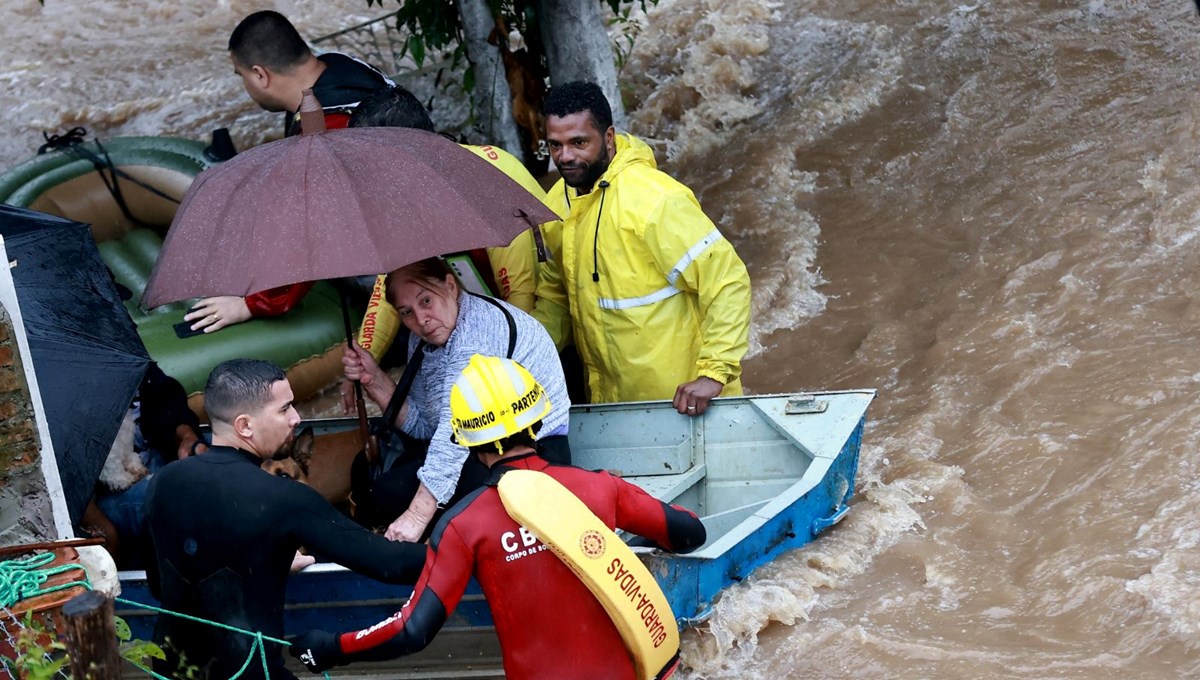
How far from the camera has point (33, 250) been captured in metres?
4.73

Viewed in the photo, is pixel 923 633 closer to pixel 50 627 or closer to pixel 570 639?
pixel 570 639

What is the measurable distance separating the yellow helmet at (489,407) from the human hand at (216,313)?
328cm

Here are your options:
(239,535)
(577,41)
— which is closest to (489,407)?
(239,535)

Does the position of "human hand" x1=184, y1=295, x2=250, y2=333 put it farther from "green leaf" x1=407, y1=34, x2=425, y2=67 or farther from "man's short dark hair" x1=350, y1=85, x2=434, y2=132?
"green leaf" x1=407, y1=34, x2=425, y2=67

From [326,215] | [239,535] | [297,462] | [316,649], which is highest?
[326,215]

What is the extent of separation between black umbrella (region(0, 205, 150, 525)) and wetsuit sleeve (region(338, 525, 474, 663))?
4.09 ft

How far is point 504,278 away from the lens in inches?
213

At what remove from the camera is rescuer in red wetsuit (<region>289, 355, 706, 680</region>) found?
3439 mm

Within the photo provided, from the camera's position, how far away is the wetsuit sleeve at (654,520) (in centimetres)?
360

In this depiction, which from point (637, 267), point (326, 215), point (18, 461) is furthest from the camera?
point (637, 267)

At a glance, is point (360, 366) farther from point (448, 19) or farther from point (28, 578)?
point (448, 19)

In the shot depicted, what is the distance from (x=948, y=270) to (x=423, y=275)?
425 cm

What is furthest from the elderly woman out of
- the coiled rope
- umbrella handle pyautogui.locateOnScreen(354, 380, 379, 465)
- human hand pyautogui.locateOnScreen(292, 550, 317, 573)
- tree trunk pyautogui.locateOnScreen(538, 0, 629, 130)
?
tree trunk pyautogui.locateOnScreen(538, 0, 629, 130)

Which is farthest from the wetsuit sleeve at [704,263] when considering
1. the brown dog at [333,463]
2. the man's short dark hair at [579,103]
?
the brown dog at [333,463]
